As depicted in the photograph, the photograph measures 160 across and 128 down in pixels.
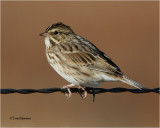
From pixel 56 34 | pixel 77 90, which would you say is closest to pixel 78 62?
pixel 77 90

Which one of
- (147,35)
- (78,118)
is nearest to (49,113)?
(78,118)

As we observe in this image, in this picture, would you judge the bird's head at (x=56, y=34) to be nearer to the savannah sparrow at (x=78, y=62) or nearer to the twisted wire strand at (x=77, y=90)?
the savannah sparrow at (x=78, y=62)

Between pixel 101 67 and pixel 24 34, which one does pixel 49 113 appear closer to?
pixel 101 67

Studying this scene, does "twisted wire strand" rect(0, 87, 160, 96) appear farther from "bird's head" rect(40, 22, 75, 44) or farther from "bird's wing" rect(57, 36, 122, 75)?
"bird's head" rect(40, 22, 75, 44)

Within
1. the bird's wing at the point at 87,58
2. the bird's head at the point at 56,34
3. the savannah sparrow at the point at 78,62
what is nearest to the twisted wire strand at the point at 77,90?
the savannah sparrow at the point at 78,62

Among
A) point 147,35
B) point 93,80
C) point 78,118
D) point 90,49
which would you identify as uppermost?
Result: point 147,35

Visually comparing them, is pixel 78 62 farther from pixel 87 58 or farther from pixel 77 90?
pixel 77 90
